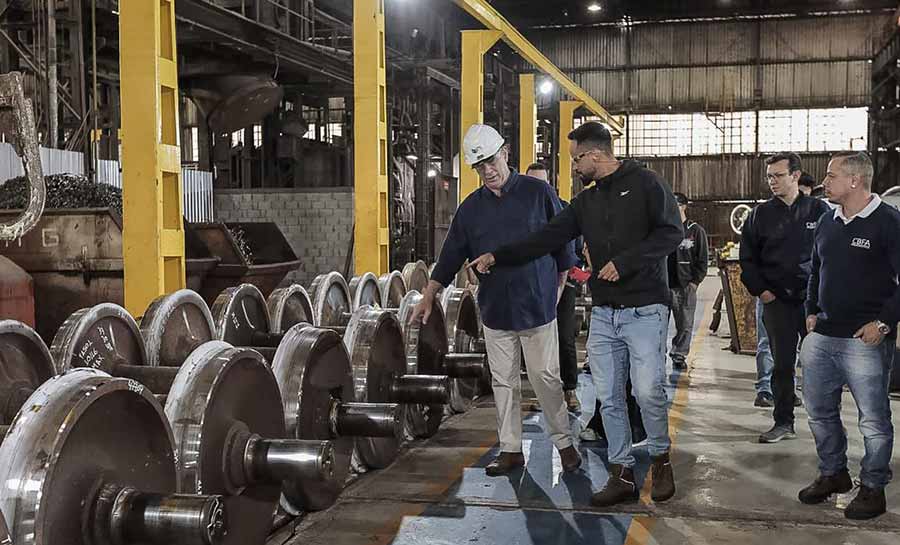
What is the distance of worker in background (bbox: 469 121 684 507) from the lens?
399 centimetres

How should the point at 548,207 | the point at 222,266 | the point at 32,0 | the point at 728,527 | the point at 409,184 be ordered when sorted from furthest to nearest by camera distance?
1. the point at 409,184
2. the point at 32,0
3. the point at 222,266
4. the point at 548,207
5. the point at 728,527

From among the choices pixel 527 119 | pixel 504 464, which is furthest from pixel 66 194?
pixel 527 119

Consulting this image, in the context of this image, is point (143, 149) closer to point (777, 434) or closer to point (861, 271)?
point (861, 271)

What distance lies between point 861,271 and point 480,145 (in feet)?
6.26

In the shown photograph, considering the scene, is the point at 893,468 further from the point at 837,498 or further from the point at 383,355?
the point at 383,355

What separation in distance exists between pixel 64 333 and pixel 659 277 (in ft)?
8.96

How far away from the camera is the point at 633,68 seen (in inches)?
1134

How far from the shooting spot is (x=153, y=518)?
7.94 feet

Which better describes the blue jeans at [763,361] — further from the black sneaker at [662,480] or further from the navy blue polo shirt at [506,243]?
the black sneaker at [662,480]

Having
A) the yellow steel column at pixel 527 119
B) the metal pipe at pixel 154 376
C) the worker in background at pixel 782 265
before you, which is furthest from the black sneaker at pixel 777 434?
the yellow steel column at pixel 527 119

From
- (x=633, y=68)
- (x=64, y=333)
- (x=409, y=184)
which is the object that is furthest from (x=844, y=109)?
(x=64, y=333)

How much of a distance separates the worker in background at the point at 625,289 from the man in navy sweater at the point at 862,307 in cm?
71

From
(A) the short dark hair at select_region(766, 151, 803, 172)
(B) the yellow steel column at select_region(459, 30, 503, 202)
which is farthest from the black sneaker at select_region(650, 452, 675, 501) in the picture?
(B) the yellow steel column at select_region(459, 30, 503, 202)

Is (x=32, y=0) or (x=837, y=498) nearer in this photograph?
(x=837, y=498)
